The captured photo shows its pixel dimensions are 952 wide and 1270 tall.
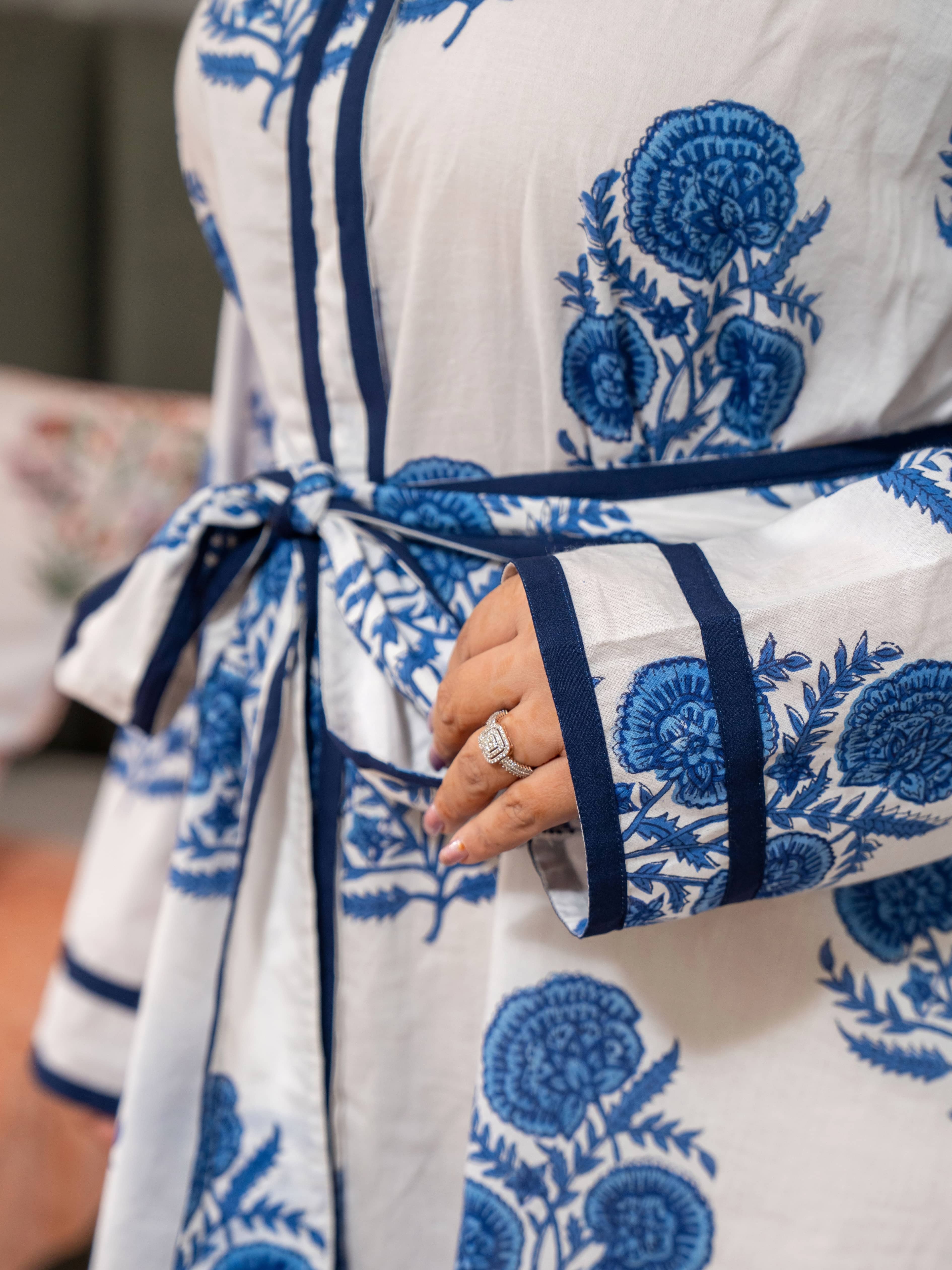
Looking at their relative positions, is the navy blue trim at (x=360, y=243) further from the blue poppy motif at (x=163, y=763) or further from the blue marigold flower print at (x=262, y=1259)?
the blue marigold flower print at (x=262, y=1259)

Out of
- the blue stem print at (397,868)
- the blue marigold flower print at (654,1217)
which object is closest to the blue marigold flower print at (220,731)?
the blue stem print at (397,868)

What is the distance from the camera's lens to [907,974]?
1.52 ft

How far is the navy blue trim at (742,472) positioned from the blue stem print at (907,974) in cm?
21

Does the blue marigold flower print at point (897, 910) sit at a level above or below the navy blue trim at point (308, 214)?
below

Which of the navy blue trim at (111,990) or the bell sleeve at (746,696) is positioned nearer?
the bell sleeve at (746,696)

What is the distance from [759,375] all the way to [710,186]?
0.29 feet

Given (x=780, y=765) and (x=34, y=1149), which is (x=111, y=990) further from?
(x=780, y=765)

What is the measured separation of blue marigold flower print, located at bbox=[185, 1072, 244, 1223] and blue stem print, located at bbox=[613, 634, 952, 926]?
29 centimetres

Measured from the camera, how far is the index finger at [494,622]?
1.34 feet

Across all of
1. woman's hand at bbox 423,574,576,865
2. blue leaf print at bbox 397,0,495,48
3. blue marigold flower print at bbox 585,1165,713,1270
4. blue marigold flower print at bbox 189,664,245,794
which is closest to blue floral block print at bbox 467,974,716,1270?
blue marigold flower print at bbox 585,1165,713,1270

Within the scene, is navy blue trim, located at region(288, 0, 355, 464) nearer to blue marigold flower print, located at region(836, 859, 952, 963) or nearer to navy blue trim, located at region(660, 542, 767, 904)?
navy blue trim, located at region(660, 542, 767, 904)

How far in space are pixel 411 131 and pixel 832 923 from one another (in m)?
0.44

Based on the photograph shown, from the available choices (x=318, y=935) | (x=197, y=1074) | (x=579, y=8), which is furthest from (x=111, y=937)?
(x=579, y=8)

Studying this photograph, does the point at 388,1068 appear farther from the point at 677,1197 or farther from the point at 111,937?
the point at 111,937
